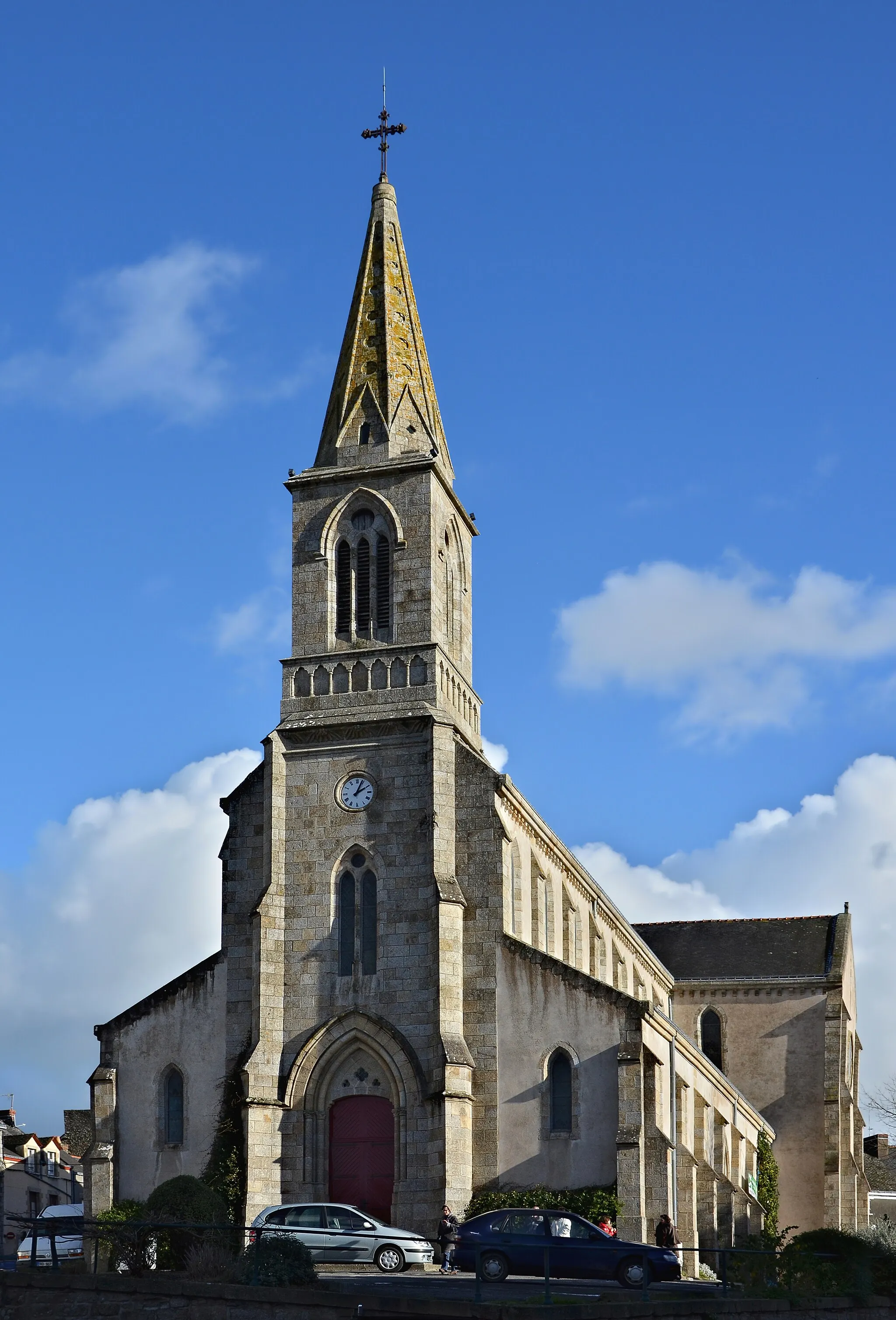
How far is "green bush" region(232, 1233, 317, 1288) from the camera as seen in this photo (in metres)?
24.0

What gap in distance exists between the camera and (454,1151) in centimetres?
3800

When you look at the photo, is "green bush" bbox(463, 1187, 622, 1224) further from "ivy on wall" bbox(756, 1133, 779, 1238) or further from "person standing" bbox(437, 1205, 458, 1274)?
"ivy on wall" bbox(756, 1133, 779, 1238)

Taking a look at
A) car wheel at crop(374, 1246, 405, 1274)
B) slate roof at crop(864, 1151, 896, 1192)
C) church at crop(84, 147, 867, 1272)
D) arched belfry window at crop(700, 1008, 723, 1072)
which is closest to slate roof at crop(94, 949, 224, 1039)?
church at crop(84, 147, 867, 1272)

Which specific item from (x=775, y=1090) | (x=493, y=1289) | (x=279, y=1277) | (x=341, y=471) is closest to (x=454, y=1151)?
(x=493, y=1289)

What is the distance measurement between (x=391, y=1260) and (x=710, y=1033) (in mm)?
30451

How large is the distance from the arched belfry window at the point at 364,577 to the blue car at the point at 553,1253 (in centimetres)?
1658

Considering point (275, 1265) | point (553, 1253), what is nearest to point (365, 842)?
point (553, 1253)

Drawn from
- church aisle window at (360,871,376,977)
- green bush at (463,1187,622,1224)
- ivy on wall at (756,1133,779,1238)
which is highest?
church aisle window at (360,871,376,977)

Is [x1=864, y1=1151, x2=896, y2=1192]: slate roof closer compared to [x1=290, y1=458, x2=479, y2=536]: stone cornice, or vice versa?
[x1=290, y1=458, x2=479, y2=536]: stone cornice

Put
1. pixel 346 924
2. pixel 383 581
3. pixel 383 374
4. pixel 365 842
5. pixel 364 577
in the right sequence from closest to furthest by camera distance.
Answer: pixel 346 924, pixel 365 842, pixel 383 581, pixel 364 577, pixel 383 374

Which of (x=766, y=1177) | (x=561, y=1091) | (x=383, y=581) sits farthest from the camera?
(x=766, y=1177)

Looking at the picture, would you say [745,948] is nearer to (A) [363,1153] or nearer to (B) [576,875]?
(B) [576,875]

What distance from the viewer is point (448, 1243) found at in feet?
96.7

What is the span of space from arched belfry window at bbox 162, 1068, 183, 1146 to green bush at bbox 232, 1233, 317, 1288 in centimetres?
1637
